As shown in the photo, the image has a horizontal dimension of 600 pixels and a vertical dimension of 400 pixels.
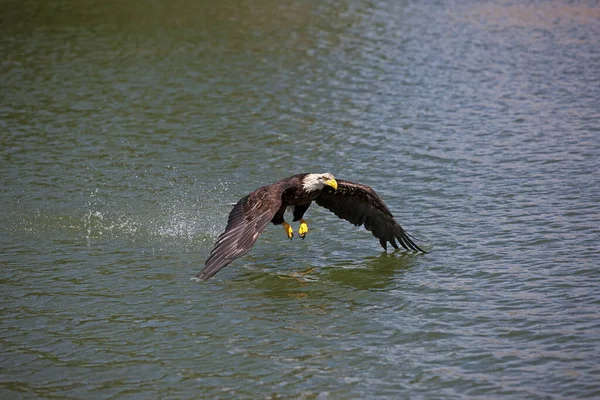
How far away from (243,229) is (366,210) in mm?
2448

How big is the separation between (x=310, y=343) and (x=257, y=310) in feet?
3.83

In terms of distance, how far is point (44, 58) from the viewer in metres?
25.1

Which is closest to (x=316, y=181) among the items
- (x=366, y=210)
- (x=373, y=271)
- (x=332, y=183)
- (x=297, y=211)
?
(x=332, y=183)

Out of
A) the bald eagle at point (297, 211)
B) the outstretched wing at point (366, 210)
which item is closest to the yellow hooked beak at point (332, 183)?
the bald eagle at point (297, 211)

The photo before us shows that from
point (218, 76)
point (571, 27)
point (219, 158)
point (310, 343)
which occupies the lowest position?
point (310, 343)

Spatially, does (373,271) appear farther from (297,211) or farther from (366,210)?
(297,211)

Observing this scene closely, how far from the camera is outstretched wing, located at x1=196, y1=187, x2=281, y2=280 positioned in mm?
10406

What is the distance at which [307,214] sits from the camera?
1454cm

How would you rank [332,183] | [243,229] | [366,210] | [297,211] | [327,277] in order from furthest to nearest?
[366,210] → [297,211] → [327,277] → [332,183] → [243,229]

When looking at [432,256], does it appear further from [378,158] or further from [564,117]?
[564,117]

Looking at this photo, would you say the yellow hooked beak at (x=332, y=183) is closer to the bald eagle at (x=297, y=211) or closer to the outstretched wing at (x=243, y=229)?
the bald eagle at (x=297, y=211)

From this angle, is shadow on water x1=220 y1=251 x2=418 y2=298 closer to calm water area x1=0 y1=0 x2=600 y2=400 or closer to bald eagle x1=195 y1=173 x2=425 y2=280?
calm water area x1=0 y1=0 x2=600 y2=400

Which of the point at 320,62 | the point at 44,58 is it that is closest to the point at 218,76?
the point at 320,62

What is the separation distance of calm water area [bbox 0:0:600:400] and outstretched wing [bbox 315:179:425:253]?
1.03 ft
